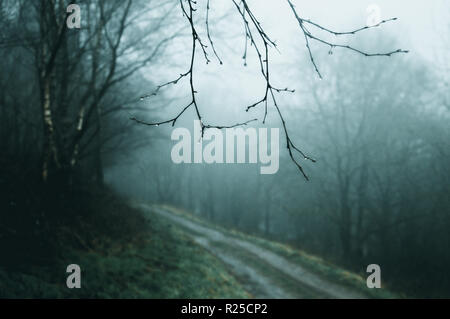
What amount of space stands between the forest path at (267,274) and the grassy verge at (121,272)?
2.45 feet

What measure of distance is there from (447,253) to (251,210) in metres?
21.1

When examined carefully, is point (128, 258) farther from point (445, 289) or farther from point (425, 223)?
→ point (425, 223)

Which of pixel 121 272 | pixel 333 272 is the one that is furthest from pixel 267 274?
pixel 121 272

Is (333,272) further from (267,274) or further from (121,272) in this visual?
(121,272)

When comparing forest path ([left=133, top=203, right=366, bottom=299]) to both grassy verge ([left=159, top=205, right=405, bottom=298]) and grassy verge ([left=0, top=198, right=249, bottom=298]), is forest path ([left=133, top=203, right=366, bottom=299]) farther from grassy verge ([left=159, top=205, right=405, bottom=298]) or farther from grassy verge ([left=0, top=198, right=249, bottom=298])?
grassy verge ([left=0, top=198, right=249, bottom=298])

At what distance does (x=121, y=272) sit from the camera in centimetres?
680

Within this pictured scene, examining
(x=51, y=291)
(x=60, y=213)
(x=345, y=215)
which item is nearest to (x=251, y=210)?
(x=345, y=215)

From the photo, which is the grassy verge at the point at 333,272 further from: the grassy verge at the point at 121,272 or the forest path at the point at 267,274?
the grassy verge at the point at 121,272

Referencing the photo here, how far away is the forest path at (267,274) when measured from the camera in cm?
917

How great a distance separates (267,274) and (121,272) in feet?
18.0

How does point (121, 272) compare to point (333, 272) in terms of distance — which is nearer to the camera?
point (121, 272)

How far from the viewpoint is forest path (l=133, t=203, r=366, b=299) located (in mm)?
9172

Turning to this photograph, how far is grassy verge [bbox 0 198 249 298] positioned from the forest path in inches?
29.4

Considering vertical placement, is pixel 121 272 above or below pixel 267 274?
above
